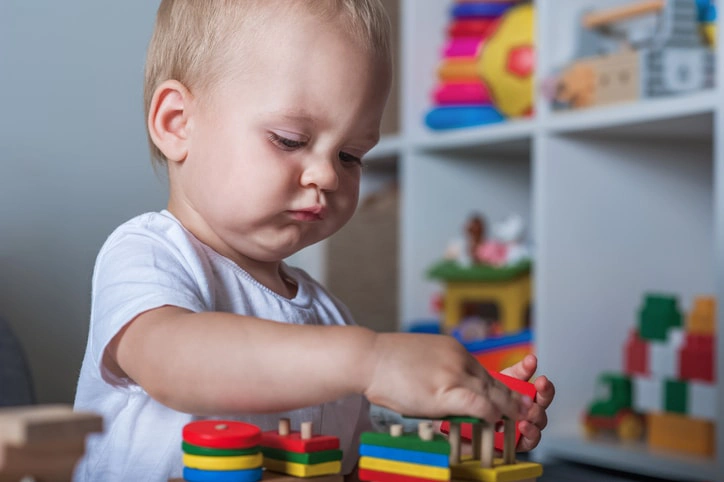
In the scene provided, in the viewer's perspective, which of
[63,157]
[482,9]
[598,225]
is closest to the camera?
[63,157]

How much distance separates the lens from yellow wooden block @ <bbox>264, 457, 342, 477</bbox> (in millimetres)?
458

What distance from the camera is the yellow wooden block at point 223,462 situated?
1.45 feet

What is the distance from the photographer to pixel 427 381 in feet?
1.44

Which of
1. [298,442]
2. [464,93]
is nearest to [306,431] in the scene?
[298,442]

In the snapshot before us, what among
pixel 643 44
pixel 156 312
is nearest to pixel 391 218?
pixel 643 44

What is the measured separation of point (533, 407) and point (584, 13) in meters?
1.31

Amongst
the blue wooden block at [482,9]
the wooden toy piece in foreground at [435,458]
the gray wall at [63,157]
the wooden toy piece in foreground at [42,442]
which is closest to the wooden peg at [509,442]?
the wooden toy piece in foreground at [435,458]

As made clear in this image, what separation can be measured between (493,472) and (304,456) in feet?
0.30

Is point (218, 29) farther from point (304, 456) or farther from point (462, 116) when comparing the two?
point (462, 116)

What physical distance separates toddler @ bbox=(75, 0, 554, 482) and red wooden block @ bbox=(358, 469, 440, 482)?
39 millimetres

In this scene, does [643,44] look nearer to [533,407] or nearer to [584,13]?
[584,13]

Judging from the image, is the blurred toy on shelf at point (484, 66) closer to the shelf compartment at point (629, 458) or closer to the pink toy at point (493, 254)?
the pink toy at point (493, 254)

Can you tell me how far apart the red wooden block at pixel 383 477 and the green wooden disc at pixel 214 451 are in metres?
0.05

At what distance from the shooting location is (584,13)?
1.68m
